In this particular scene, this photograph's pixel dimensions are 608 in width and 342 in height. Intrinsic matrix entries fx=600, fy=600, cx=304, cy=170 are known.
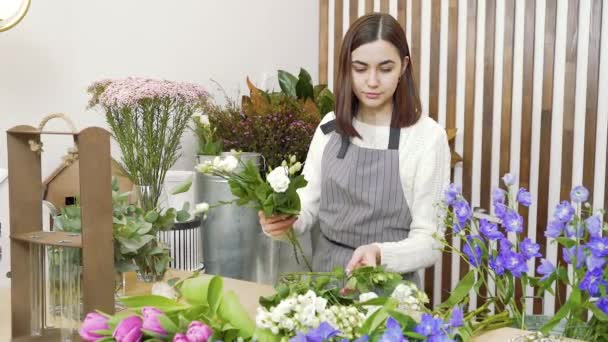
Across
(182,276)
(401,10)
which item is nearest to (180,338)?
(182,276)

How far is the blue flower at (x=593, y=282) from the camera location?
0.70m

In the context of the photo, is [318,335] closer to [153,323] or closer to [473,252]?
[153,323]

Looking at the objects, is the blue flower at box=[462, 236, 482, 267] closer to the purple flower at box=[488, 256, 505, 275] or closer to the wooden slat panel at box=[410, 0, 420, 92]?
the purple flower at box=[488, 256, 505, 275]

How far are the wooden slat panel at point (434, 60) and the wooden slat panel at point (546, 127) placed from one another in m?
0.51

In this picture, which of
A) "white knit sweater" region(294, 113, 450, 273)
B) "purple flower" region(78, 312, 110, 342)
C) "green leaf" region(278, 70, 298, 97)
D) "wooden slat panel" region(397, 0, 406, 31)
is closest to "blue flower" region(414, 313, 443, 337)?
"purple flower" region(78, 312, 110, 342)

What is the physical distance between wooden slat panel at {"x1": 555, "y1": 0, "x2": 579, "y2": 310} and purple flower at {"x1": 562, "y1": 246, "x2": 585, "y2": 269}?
216cm

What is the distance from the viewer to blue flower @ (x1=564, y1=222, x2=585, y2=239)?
2.38 feet

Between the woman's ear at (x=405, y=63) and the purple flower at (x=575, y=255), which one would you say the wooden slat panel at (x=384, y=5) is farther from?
the purple flower at (x=575, y=255)

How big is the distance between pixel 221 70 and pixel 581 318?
197 cm

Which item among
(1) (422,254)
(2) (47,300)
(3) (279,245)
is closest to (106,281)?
(2) (47,300)

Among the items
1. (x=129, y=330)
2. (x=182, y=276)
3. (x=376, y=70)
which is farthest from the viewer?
(x=376, y=70)

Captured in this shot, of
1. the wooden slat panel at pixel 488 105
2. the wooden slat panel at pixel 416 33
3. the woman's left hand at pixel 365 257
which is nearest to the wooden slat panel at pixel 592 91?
the wooden slat panel at pixel 488 105

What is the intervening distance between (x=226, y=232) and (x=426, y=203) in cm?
69

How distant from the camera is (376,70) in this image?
5.26 feet
